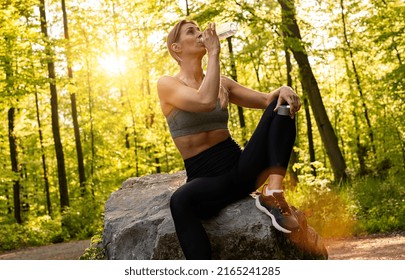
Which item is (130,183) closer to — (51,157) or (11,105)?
(11,105)

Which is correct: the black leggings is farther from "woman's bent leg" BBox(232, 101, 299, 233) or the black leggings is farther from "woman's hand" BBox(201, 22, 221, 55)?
"woman's hand" BBox(201, 22, 221, 55)

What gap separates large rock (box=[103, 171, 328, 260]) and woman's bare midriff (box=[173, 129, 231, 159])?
41cm

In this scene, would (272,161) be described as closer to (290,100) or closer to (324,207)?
(290,100)

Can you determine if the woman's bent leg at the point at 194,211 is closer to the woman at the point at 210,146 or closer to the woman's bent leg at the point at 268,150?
the woman at the point at 210,146

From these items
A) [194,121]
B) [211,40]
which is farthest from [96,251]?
[211,40]

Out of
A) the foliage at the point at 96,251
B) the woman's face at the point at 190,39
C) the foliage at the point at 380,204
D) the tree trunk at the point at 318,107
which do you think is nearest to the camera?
the woman's face at the point at 190,39

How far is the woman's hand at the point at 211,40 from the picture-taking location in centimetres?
301

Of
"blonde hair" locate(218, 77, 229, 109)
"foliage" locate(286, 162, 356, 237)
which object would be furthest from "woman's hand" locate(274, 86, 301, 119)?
"foliage" locate(286, 162, 356, 237)

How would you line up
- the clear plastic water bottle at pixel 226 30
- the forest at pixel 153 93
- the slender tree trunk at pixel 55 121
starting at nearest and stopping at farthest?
the clear plastic water bottle at pixel 226 30
the forest at pixel 153 93
the slender tree trunk at pixel 55 121

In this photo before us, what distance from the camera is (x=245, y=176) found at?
3.06 metres

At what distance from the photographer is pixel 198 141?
10.4 ft

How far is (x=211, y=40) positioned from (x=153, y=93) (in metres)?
15.9

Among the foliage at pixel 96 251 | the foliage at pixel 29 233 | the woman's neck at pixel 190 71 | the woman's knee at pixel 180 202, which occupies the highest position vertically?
the woman's neck at pixel 190 71

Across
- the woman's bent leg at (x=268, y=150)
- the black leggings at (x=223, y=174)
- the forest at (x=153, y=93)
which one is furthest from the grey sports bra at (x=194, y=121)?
the forest at (x=153, y=93)
